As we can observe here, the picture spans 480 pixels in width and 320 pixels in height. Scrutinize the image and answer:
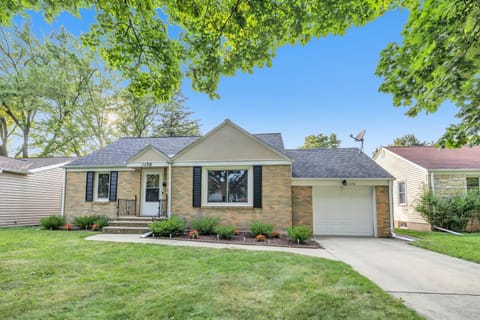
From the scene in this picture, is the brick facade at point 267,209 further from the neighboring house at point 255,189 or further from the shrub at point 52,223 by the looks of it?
the shrub at point 52,223

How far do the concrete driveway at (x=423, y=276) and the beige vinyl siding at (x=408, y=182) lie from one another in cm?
775

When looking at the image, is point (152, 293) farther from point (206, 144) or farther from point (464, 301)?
point (206, 144)

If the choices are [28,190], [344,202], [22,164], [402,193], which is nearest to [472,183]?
[402,193]

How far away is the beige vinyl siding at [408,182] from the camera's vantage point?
14102 mm

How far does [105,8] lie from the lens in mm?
4891

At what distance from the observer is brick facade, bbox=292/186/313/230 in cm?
1097

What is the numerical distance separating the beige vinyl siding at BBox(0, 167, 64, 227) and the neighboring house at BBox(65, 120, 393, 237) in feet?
18.4

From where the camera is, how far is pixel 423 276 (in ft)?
16.4

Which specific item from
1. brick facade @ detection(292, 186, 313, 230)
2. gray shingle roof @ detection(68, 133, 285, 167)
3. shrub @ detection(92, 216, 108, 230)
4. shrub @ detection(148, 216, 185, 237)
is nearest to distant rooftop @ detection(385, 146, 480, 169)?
brick facade @ detection(292, 186, 313, 230)

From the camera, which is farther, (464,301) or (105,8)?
(105,8)

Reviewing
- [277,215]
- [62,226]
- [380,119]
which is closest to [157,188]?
[62,226]

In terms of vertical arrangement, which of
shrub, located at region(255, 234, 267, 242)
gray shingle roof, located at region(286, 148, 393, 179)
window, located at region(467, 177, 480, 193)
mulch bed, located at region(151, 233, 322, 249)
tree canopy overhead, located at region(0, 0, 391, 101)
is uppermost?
tree canopy overhead, located at region(0, 0, 391, 101)

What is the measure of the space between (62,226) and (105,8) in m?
10.4

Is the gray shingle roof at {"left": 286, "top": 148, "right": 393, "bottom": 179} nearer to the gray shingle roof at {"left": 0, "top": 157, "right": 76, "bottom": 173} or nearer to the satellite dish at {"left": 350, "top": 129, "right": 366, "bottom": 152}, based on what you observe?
the satellite dish at {"left": 350, "top": 129, "right": 366, "bottom": 152}
